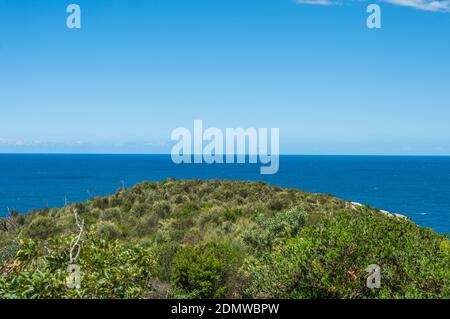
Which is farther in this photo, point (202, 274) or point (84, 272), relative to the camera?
point (202, 274)

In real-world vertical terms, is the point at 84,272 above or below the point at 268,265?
above

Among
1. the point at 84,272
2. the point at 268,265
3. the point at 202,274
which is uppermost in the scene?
the point at 84,272

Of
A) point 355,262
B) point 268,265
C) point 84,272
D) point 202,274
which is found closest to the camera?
point 84,272

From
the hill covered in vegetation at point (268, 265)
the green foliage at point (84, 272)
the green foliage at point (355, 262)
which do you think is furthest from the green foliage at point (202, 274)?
the green foliage at point (84, 272)

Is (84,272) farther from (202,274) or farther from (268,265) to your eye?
(202,274)

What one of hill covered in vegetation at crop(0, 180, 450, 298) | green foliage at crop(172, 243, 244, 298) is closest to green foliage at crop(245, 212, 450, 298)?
hill covered in vegetation at crop(0, 180, 450, 298)

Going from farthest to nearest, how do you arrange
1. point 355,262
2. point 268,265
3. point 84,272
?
point 268,265 < point 355,262 < point 84,272

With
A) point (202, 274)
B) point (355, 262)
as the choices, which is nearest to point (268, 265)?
point (355, 262)

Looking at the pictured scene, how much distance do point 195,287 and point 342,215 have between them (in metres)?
6.19

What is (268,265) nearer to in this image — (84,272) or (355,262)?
(355,262)

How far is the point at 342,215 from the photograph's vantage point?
9.84m

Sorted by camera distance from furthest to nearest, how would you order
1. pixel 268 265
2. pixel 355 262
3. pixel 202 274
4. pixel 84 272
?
pixel 202 274, pixel 268 265, pixel 355 262, pixel 84 272
